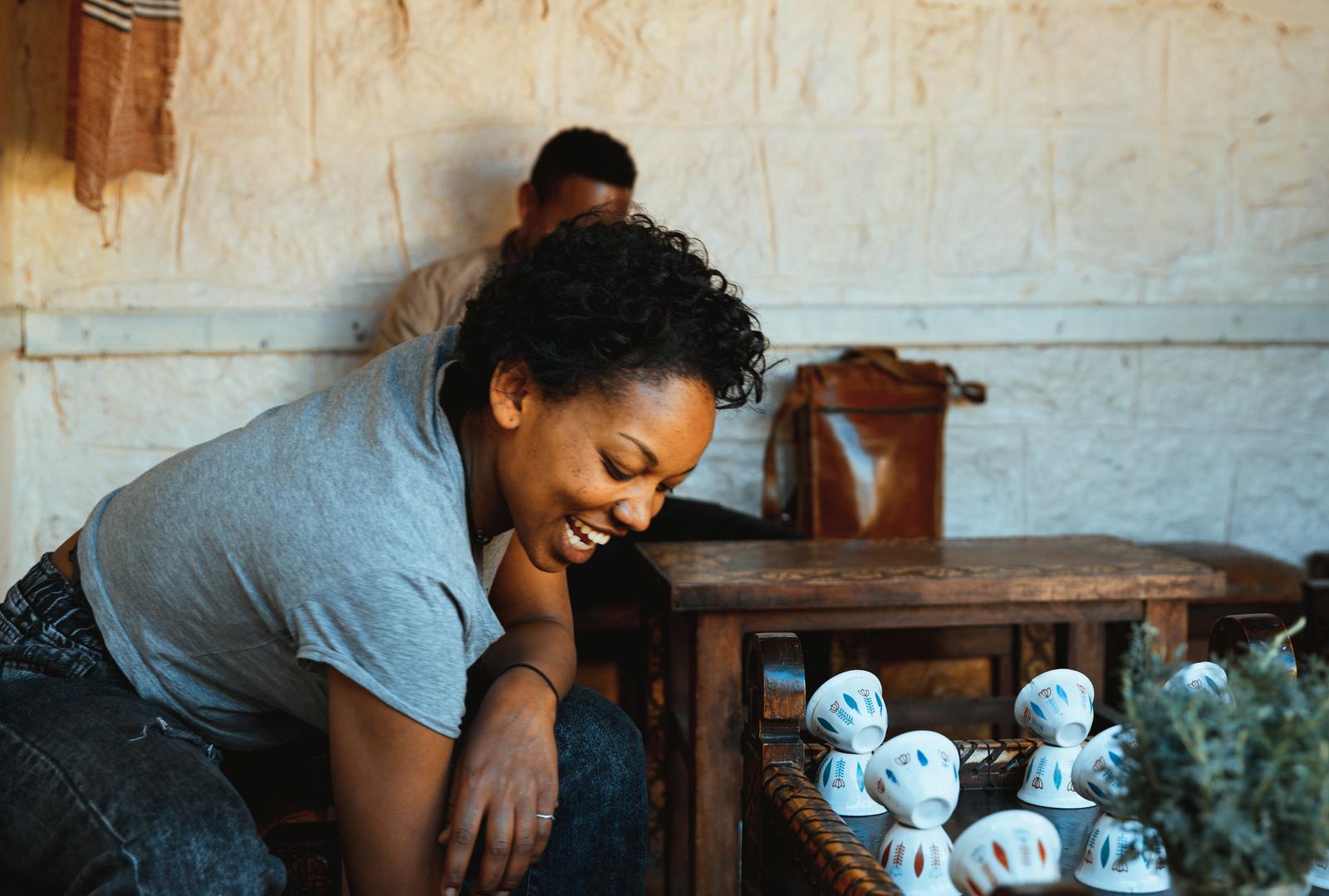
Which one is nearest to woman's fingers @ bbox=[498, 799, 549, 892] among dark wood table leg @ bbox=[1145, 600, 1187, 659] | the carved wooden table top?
the carved wooden table top

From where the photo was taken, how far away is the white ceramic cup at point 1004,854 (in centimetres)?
109

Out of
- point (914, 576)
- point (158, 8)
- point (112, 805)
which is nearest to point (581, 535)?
point (112, 805)

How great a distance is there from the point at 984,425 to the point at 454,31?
172 centimetres

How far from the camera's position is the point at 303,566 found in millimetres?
1325

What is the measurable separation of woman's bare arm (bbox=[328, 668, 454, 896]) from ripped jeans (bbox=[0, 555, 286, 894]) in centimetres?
10

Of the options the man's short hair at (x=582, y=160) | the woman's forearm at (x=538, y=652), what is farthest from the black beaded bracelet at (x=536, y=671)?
the man's short hair at (x=582, y=160)

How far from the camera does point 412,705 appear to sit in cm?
130

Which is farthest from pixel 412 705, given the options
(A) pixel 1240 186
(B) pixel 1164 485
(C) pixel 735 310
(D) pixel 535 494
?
(A) pixel 1240 186

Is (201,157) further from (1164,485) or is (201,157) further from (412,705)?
(1164,485)

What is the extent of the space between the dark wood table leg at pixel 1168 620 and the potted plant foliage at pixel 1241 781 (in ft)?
4.31

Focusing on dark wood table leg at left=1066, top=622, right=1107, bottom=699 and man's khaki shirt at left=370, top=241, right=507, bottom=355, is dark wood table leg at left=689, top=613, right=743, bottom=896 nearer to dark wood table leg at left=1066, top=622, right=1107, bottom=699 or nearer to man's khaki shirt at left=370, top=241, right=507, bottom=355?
dark wood table leg at left=1066, top=622, right=1107, bottom=699

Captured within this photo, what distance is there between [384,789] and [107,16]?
2.04 m

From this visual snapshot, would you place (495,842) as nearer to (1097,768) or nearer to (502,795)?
(502,795)

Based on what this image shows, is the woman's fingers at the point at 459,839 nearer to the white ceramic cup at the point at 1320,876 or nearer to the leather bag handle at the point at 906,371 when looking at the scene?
the white ceramic cup at the point at 1320,876
